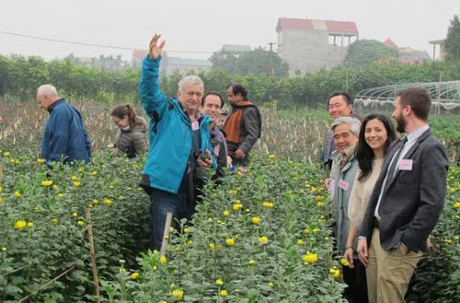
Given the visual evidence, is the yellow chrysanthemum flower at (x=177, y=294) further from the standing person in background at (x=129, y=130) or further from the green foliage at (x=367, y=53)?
the green foliage at (x=367, y=53)

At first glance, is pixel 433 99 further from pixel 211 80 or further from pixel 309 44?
pixel 309 44

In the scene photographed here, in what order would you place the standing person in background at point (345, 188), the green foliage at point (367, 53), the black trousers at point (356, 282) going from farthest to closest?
the green foliage at point (367, 53)
the standing person in background at point (345, 188)
the black trousers at point (356, 282)

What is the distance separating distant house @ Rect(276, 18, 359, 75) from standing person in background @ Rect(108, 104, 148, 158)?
74.8 metres

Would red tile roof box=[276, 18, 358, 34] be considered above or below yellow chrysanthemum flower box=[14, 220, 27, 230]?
above

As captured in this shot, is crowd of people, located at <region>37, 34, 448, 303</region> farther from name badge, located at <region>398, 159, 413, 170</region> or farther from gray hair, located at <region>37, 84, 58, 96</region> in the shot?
gray hair, located at <region>37, 84, 58, 96</region>

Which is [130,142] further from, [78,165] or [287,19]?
[287,19]

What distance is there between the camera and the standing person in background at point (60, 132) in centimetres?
632

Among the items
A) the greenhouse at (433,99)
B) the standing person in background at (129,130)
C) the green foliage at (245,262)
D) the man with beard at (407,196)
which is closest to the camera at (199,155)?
the green foliage at (245,262)

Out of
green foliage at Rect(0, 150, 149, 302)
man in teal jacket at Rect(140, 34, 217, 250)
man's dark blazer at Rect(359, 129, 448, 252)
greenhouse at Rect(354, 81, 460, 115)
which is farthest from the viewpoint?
greenhouse at Rect(354, 81, 460, 115)

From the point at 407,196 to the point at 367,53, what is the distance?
7444cm

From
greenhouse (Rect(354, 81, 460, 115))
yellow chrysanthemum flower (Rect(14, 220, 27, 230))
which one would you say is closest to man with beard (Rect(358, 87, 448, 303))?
yellow chrysanthemum flower (Rect(14, 220, 27, 230))

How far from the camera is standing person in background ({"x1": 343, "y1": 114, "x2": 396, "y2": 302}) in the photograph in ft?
14.0

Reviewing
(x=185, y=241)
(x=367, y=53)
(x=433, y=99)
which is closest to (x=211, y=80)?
(x=433, y=99)

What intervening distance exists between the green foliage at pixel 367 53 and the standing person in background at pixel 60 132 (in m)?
68.7
